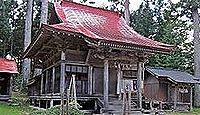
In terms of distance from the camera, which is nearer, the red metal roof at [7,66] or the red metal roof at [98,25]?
the red metal roof at [98,25]

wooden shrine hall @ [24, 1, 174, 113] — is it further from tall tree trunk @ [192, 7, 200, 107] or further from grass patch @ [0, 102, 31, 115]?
tall tree trunk @ [192, 7, 200, 107]

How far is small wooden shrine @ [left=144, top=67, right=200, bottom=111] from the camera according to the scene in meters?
24.0

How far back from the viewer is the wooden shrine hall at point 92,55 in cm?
1424

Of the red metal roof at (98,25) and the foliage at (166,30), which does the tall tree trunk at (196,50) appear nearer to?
the foliage at (166,30)

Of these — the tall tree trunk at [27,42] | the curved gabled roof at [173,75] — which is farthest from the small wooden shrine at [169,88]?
the tall tree trunk at [27,42]

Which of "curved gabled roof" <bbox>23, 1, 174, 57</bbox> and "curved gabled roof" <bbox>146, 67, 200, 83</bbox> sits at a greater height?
"curved gabled roof" <bbox>23, 1, 174, 57</bbox>

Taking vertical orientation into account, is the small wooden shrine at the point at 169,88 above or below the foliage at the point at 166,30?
below

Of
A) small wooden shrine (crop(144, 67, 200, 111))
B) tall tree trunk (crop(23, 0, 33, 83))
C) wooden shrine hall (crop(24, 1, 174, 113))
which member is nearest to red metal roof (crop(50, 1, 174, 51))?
wooden shrine hall (crop(24, 1, 174, 113))

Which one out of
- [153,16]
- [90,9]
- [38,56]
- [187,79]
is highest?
[153,16]

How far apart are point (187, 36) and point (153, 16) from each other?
16.0 ft

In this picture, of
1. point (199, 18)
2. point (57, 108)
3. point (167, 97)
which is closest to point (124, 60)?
point (57, 108)

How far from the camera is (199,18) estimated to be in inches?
1221

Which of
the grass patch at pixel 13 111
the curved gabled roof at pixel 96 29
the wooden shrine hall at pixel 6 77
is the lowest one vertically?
the grass patch at pixel 13 111

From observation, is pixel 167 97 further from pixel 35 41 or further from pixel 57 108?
pixel 57 108
